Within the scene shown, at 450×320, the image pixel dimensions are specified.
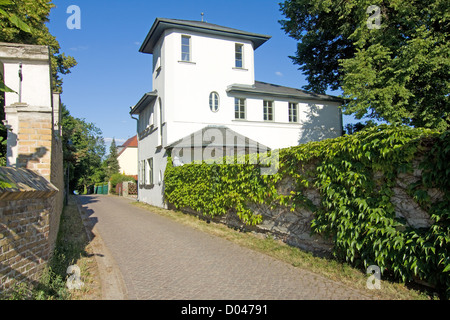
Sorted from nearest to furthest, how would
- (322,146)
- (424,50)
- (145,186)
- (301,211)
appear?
1. (322,146)
2. (301,211)
3. (424,50)
4. (145,186)

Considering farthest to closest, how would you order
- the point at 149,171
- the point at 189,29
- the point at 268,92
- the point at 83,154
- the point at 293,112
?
1. the point at 83,154
2. the point at 293,112
3. the point at 149,171
4. the point at 268,92
5. the point at 189,29

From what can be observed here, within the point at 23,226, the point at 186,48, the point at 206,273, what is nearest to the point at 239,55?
the point at 186,48

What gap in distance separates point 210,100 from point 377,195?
14863mm

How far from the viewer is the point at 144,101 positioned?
68.6ft

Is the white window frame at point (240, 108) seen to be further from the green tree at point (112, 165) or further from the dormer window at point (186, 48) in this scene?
the green tree at point (112, 165)

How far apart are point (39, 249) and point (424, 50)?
16.1m

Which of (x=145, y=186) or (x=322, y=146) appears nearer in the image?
(x=322, y=146)

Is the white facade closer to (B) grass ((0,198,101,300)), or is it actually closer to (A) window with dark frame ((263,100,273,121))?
(A) window with dark frame ((263,100,273,121))

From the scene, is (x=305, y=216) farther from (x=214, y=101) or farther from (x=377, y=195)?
(x=214, y=101)

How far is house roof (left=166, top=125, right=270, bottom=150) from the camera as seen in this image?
1662cm

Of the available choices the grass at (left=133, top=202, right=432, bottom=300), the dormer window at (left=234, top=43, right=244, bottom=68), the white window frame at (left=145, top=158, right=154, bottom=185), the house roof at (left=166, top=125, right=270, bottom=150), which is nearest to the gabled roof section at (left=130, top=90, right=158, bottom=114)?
the white window frame at (left=145, top=158, right=154, bottom=185)

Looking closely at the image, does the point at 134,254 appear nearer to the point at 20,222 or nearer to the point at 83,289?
the point at 83,289
